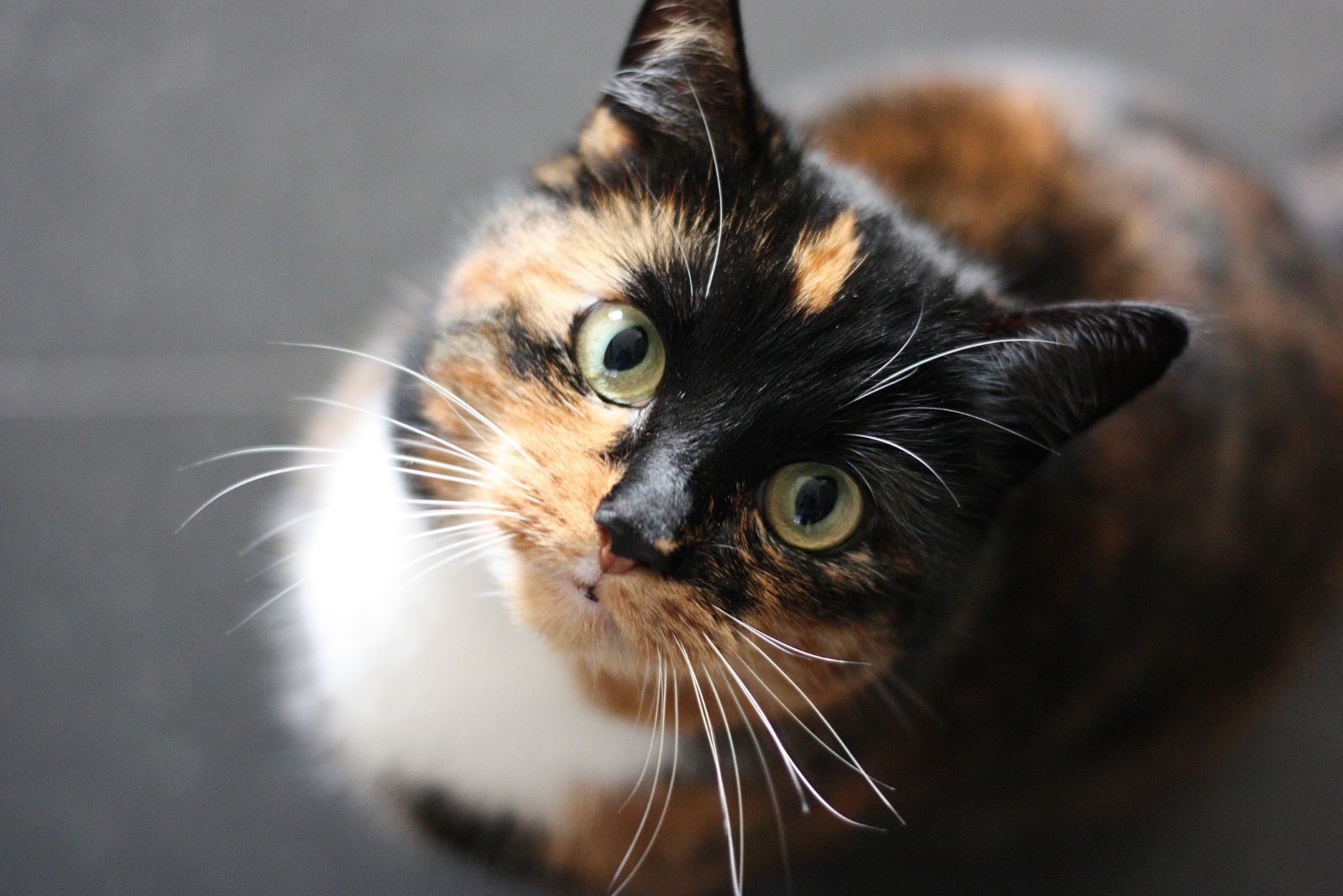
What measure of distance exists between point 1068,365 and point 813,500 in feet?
0.74

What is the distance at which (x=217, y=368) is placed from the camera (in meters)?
1.52

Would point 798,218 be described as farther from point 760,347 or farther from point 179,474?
point 179,474

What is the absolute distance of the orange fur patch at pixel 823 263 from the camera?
812 mm

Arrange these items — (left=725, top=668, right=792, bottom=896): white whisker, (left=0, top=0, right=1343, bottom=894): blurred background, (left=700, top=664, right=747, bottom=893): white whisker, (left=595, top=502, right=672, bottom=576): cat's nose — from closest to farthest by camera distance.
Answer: (left=595, top=502, right=672, bottom=576): cat's nose, (left=700, top=664, right=747, bottom=893): white whisker, (left=725, top=668, right=792, bottom=896): white whisker, (left=0, top=0, right=1343, bottom=894): blurred background

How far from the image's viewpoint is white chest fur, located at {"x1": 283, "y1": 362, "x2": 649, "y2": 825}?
1029 millimetres

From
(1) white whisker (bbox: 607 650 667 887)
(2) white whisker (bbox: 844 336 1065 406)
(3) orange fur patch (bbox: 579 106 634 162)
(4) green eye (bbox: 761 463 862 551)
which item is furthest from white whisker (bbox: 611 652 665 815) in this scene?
(3) orange fur patch (bbox: 579 106 634 162)

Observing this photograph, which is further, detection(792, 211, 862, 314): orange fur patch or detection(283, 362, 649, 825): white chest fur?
detection(283, 362, 649, 825): white chest fur

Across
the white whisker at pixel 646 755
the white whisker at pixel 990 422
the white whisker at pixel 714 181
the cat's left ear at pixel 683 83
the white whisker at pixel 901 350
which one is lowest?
the white whisker at pixel 646 755

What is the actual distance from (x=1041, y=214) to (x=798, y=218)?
48 cm

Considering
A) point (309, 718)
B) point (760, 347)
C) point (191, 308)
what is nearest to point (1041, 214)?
point (760, 347)

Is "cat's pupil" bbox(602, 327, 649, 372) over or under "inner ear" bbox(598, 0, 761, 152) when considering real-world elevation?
under

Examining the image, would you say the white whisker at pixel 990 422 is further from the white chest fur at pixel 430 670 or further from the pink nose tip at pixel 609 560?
the white chest fur at pixel 430 670

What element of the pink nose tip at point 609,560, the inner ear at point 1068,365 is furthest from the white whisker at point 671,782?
the inner ear at point 1068,365

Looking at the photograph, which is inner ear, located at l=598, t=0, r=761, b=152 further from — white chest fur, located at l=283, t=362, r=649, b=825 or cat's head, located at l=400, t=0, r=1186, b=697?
white chest fur, located at l=283, t=362, r=649, b=825
